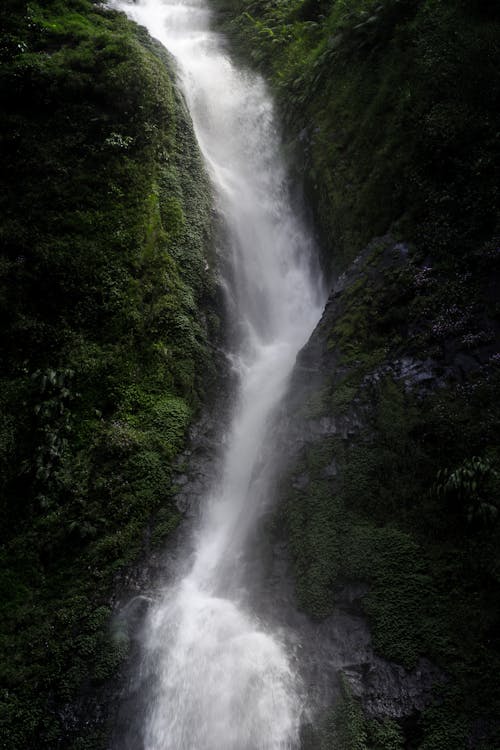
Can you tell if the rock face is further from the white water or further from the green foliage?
the green foliage

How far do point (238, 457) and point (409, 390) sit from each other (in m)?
4.73

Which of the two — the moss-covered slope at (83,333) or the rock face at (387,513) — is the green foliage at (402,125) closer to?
the rock face at (387,513)

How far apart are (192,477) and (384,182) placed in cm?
893

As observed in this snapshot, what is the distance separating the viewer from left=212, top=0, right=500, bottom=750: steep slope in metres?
6.46

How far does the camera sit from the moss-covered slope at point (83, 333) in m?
8.62

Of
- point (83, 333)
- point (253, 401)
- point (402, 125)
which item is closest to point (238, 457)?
point (253, 401)

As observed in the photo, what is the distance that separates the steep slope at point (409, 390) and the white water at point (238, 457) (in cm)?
104

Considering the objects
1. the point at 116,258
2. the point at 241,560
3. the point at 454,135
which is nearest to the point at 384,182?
the point at 454,135

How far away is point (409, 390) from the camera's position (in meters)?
8.79

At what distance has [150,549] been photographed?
9.70 m

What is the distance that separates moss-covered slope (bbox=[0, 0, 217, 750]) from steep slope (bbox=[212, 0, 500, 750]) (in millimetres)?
3476

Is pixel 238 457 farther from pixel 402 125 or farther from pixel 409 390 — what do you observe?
pixel 402 125

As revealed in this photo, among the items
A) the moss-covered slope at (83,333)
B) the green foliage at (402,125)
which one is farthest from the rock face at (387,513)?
the moss-covered slope at (83,333)

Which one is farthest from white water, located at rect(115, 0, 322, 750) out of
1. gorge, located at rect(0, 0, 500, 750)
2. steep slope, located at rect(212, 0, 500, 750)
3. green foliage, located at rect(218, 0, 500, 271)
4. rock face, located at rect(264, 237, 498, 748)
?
green foliage, located at rect(218, 0, 500, 271)
